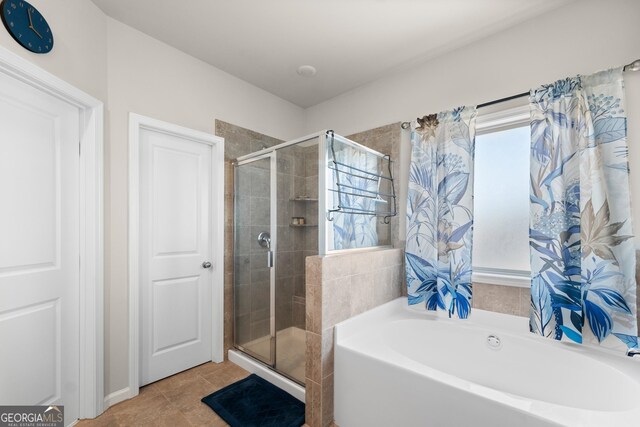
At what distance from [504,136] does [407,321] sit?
5.07 feet

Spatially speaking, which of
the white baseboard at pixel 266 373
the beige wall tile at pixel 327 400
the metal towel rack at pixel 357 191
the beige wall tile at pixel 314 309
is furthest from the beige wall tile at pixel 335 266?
the white baseboard at pixel 266 373

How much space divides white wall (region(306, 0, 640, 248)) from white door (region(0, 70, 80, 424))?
2.35 m

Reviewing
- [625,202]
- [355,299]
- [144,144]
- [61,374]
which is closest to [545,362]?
[625,202]

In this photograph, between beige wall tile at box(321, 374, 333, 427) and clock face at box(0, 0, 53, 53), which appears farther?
beige wall tile at box(321, 374, 333, 427)

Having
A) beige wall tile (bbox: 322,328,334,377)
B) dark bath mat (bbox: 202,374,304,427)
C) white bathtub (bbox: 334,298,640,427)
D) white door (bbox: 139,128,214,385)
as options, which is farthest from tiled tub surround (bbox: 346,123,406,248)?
white door (bbox: 139,128,214,385)

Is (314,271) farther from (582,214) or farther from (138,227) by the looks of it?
(582,214)

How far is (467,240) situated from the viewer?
2006 millimetres

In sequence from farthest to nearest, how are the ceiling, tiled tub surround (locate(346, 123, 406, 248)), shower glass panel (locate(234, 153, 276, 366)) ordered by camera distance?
tiled tub surround (locate(346, 123, 406, 248))
shower glass panel (locate(234, 153, 276, 366))
the ceiling

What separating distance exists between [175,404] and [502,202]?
273cm

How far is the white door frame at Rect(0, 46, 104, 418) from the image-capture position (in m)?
1.73

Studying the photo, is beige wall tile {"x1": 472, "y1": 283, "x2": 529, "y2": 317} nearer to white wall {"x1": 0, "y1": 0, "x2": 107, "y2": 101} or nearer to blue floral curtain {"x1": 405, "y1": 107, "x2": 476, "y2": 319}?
blue floral curtain {"x1": 405, "y1": 107, "x2": 476, "y2": 319}

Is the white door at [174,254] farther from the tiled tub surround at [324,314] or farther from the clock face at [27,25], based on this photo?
the tiled tub surround at [324,314]

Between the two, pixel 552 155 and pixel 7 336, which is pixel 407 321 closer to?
pixel 552 155

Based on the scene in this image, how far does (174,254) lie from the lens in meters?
2.28
